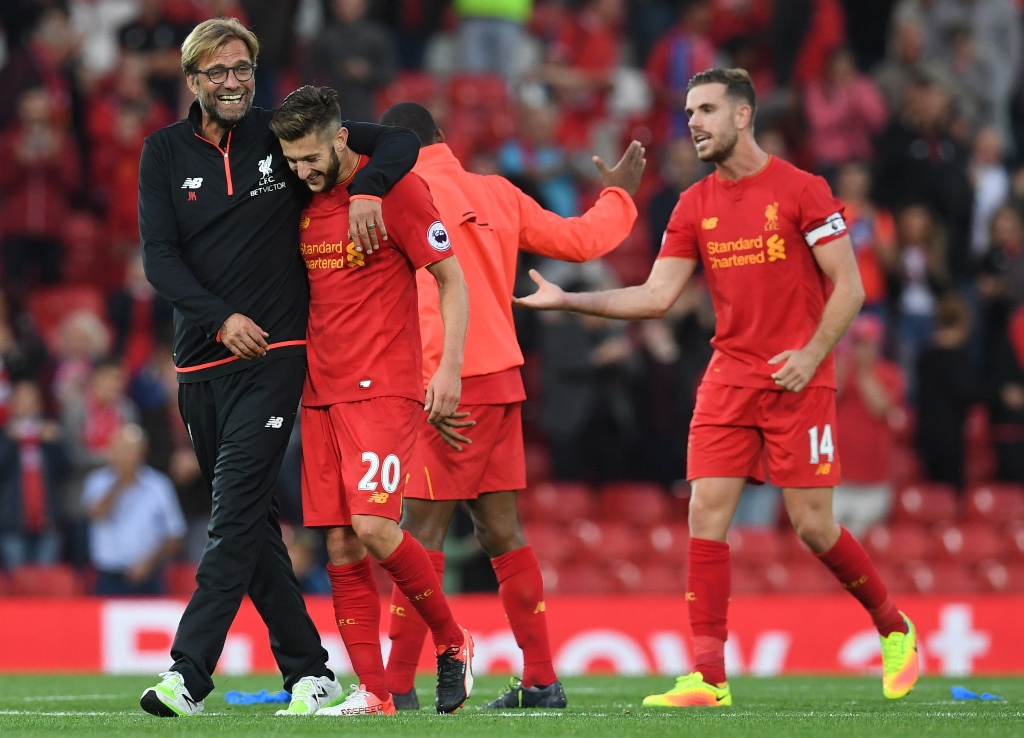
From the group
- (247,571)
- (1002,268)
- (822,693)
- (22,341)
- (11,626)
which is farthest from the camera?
(1002,268)

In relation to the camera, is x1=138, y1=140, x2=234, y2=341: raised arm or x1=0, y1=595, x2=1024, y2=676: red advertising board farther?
x1=0, y1=595, x2=1024, y2=676: red advertising board

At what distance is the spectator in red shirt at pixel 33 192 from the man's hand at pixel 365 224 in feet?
27.4

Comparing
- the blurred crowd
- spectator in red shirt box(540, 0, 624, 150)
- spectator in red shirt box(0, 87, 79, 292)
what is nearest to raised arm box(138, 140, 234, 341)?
the blurred crowd

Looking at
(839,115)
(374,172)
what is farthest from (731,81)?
(839,115)

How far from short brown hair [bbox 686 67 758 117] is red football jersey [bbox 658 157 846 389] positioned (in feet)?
1.07

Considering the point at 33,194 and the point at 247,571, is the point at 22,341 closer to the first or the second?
the point at 33,194

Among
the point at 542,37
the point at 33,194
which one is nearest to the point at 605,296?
the point at 33,194

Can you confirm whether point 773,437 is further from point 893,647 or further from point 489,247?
point 489,247

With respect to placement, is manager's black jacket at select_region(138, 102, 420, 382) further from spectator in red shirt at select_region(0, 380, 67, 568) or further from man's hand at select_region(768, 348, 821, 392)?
spectator in red shirt at select_region(0, 380, 67, 568)

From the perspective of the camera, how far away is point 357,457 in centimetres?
602

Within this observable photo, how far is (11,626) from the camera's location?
1048 cm

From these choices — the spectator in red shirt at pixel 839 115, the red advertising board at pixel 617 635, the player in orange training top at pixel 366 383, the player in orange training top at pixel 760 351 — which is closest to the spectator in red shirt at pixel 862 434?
the red advertising board at pixel 617 635

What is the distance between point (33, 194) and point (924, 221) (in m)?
7.42

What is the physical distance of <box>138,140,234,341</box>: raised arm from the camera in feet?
19.7
